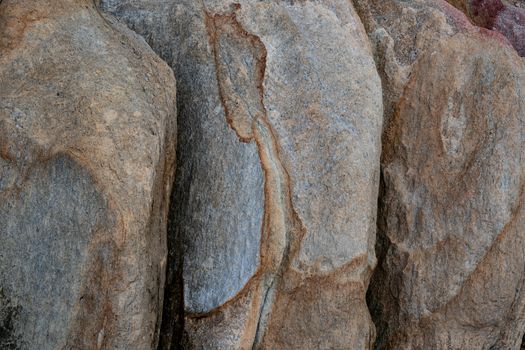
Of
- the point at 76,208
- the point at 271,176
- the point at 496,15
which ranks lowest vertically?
→ the point at 76,208

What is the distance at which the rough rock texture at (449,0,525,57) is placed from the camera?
428cm

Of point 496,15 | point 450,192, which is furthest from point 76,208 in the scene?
point 496,15

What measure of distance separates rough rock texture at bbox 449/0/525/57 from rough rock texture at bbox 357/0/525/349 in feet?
2.35

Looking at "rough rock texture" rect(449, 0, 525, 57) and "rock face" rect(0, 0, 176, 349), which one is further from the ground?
"rough rock texture" rect(449, 0, 525, 57)

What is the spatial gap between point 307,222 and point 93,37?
3.30ft

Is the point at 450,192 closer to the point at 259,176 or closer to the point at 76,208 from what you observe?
the point at 259,176

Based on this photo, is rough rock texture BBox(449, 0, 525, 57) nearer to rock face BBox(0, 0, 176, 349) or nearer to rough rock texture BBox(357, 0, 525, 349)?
rough rock texture BBox(357, 0, 525, 349)

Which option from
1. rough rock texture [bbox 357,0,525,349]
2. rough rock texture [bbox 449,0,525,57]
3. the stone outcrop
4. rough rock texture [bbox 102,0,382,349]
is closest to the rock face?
the stone outcrop

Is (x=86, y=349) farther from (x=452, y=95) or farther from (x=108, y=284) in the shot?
(x=452, y=95)

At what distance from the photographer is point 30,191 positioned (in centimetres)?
276

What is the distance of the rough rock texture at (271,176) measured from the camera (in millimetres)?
3012

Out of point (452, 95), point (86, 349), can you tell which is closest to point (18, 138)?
point (86, 349)

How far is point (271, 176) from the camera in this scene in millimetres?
3027

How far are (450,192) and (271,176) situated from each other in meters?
0.86
